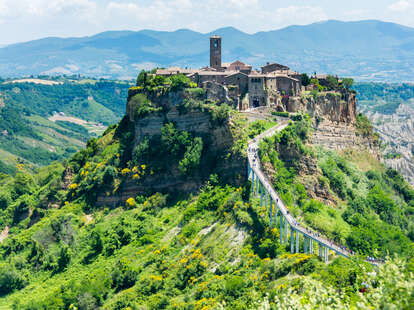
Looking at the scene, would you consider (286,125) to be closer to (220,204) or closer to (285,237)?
(220,204)

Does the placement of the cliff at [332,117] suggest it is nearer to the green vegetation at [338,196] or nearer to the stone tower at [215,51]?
the green vegetation at [338,196]

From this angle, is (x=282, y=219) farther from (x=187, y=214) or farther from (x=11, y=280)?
(x=11, y=280)

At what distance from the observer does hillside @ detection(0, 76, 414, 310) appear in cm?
4812

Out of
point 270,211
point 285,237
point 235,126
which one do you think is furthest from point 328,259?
point 235,126

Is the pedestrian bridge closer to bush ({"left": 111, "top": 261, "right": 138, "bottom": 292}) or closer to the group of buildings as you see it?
the group of buildings

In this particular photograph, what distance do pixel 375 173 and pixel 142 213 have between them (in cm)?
3600

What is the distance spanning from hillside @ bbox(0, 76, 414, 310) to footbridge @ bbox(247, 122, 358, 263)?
94 cm

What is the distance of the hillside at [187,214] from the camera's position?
48.1 metres

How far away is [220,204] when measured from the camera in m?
59.1

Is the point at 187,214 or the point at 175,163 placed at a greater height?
the point at 175,163

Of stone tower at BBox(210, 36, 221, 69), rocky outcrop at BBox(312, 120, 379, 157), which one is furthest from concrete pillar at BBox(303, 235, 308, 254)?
stone tower at BBox(210, 36, 221, 69)

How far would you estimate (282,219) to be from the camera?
4881 cm

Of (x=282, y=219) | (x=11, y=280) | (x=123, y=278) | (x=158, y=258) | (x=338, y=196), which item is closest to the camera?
(x=282, y=219)

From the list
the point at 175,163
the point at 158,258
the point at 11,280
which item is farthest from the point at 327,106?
the point at 11,280
